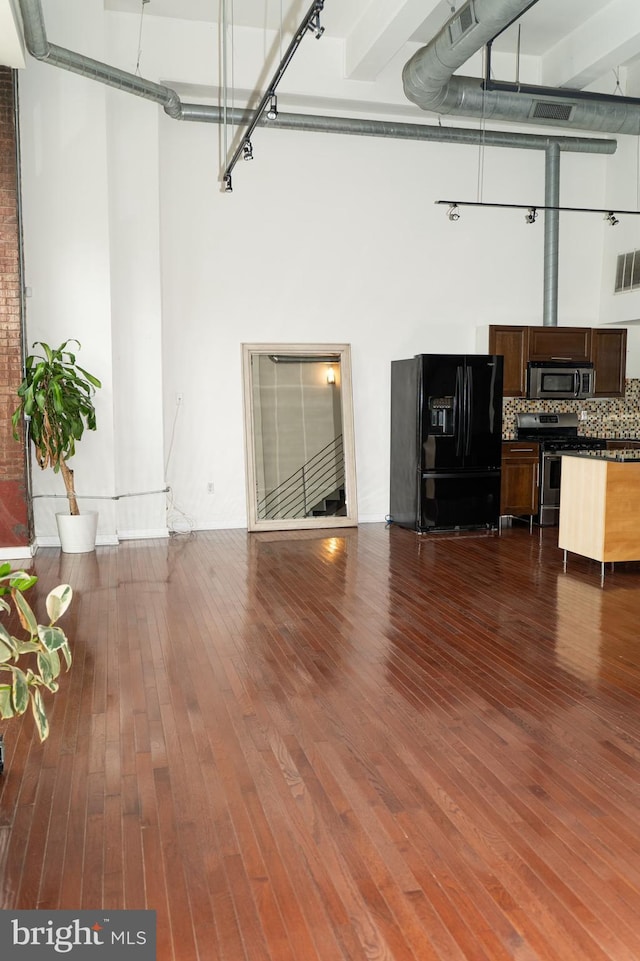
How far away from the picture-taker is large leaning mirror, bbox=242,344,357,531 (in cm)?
860

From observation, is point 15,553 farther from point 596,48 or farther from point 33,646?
point 596,48

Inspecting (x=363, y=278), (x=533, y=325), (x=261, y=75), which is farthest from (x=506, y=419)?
(x=261, y=75)

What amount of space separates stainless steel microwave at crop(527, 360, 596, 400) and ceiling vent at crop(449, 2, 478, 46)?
3.75 m

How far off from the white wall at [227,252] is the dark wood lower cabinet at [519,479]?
1.35 m

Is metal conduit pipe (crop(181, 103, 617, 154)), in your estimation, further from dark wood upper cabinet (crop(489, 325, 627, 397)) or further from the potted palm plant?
the potted palm plant

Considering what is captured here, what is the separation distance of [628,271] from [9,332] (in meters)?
6.59

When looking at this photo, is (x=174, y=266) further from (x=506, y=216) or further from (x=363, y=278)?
(x=506, y=216)

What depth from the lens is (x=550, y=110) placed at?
7.77 meters

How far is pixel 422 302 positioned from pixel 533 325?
1337mm

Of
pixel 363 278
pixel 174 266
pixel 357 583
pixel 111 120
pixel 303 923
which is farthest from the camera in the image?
pixel 363 278

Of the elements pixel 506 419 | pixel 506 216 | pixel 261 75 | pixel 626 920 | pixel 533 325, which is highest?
pixel 261 75

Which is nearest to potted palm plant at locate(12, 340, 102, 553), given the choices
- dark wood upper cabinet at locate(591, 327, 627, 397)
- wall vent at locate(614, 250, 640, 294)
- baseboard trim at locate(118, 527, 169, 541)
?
baseboard trim at locate(118, 527, 169, 541)

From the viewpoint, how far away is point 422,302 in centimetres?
909

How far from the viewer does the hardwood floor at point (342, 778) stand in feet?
7.52
